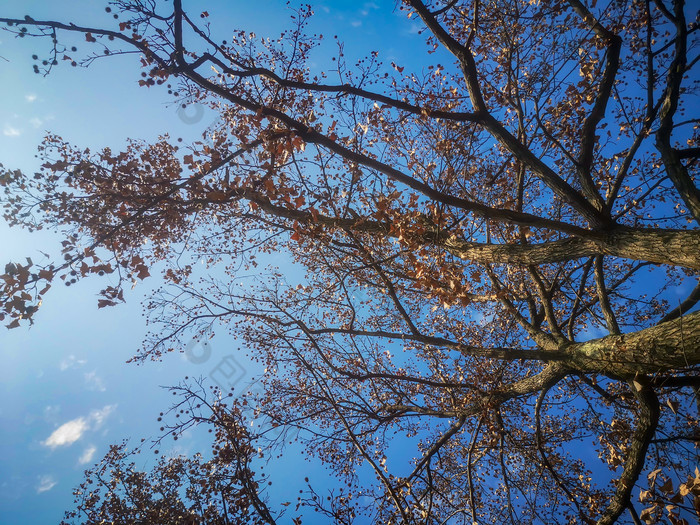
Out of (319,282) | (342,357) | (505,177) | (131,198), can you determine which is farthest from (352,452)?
(505,177)

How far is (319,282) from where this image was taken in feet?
30.7

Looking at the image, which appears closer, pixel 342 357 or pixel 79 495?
pixel 342 357

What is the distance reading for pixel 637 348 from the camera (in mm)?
4477

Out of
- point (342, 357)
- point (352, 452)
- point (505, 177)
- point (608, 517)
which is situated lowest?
point (608, 517)

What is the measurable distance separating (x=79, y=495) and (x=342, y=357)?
580 inches

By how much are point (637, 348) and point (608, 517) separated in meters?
3.19

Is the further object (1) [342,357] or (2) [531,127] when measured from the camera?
(2) [531,127]

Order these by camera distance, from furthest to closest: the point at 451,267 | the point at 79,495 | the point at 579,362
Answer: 1. the point at 79,495
2. the point at 451,267
3. the point at 579,362

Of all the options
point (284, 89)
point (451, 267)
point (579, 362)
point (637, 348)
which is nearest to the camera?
point (637, 348)

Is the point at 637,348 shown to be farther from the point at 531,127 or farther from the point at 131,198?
the point at 131,198

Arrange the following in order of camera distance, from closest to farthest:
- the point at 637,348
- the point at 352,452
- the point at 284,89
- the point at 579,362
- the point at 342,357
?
1. the point at 637,348
2. the point at 284,89
3. the point at 579,362
4. the point at 342,357
5. the point at 352,452

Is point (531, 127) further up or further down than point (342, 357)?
further up

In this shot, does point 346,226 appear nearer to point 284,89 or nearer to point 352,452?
point 284,89

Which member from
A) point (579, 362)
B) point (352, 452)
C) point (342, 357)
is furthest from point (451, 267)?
point (352, 452)
